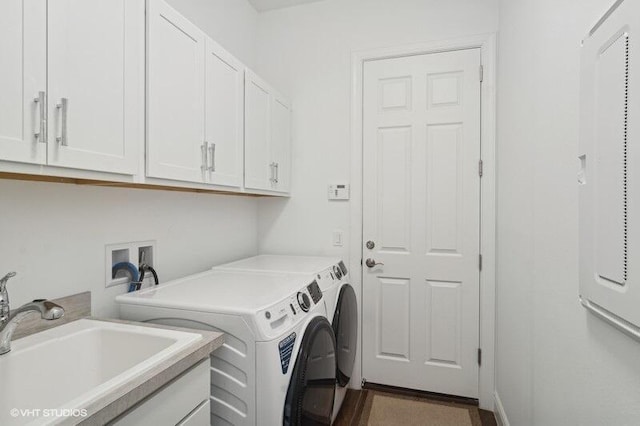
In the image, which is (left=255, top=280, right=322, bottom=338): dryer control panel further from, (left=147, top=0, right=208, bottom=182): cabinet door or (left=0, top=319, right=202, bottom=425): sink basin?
(left=147, top=0, right=208, bottom=182): cabinet door

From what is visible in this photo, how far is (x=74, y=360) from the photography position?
109 cm

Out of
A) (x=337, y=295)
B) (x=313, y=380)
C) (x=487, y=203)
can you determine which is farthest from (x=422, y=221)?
(x=313, y=380)

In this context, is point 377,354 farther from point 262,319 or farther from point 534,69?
point 534,69

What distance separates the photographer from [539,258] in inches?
52.4

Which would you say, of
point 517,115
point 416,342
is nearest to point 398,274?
point 416,342

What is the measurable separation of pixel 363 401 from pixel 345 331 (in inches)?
24.9

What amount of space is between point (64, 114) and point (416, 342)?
7.49 feet

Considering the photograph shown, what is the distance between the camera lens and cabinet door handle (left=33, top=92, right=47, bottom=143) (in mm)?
864

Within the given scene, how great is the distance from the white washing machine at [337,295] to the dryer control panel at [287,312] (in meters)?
0.22

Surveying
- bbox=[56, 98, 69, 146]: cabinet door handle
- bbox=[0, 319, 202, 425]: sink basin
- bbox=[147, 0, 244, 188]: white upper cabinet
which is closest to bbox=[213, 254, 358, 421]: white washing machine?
bbox=[147, 0, 244, 188]: white upper cabinet

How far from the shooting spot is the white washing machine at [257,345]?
3.70ft

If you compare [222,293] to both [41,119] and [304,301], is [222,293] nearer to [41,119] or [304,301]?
[304,301]

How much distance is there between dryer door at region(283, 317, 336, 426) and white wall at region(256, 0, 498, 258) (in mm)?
1031

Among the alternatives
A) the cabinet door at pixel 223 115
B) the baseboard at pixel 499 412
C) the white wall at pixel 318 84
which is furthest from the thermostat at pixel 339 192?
the baseboard at pixel 499 412
